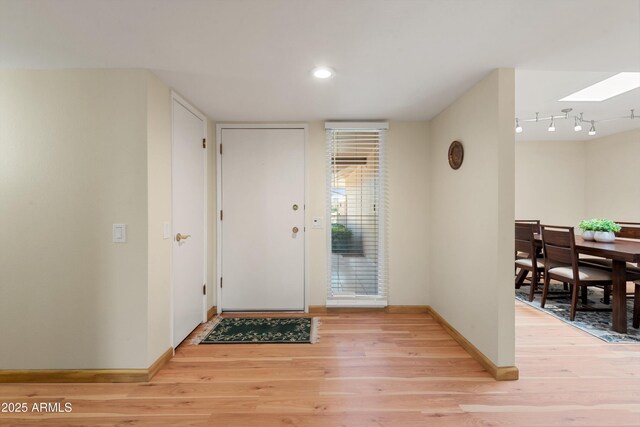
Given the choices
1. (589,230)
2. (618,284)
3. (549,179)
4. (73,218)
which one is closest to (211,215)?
(73,218)

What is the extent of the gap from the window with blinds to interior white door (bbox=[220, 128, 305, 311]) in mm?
382

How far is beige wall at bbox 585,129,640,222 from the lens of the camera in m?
4.50

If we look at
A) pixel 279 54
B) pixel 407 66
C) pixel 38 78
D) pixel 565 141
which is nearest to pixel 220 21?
pixel 279 54

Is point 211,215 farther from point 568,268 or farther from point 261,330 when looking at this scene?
point 568,268

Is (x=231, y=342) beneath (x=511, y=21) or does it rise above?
beneath

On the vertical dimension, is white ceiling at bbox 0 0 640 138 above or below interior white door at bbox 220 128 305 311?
above

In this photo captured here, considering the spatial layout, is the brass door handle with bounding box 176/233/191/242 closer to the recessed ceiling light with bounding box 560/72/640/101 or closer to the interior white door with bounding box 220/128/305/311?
the interior white door with bounding box 220/128/305/311

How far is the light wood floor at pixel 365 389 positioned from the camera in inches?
68.8

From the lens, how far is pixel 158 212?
2250mm

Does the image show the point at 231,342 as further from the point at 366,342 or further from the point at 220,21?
the point at 220,21

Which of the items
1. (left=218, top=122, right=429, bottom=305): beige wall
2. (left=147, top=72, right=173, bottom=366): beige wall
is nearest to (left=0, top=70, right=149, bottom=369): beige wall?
(left=147, top=72, right=173, bottom=366): beige wall

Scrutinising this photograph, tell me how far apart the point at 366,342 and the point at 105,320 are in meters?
2.09

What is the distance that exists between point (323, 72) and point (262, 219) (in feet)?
6.00

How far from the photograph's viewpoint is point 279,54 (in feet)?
6.28
